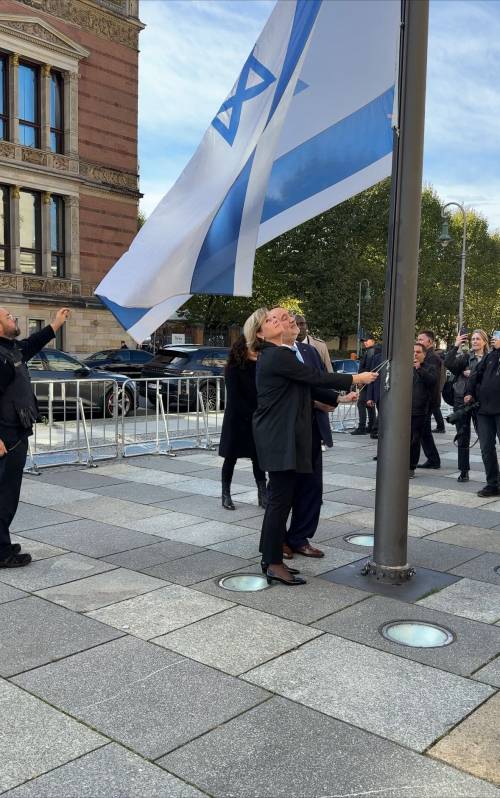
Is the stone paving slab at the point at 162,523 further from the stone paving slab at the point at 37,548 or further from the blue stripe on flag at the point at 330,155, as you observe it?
the blue stripe on flag at the point at 330,155

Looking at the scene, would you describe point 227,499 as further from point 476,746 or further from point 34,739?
point 476,746

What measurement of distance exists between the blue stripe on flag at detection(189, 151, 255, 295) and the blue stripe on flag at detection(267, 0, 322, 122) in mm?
449

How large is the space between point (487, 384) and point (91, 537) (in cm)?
453

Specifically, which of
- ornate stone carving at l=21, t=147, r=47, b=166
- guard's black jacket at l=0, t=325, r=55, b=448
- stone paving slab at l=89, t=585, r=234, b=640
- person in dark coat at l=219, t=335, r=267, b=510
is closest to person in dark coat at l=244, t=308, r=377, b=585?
stone paving slab at l=89, t=585, r=234, b=640

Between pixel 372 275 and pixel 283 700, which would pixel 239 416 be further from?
pixel 372 275

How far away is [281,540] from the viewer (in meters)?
4.83

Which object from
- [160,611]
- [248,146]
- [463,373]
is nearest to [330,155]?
[248,146]

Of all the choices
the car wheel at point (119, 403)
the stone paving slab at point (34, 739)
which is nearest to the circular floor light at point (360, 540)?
the stone paving slab at point (34, 739)

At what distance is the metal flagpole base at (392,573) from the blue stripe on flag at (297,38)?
121 inches

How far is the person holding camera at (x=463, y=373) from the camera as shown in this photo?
27.9 ft

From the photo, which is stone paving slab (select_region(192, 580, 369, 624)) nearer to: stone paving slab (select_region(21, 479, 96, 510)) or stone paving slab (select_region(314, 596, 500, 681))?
stone paving slab (select_region(314, 596, 500, 681))

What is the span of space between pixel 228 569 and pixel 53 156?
29062 millimetres

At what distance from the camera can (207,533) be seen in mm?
6191

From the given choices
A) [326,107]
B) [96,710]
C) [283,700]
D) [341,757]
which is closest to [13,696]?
[96,710]
